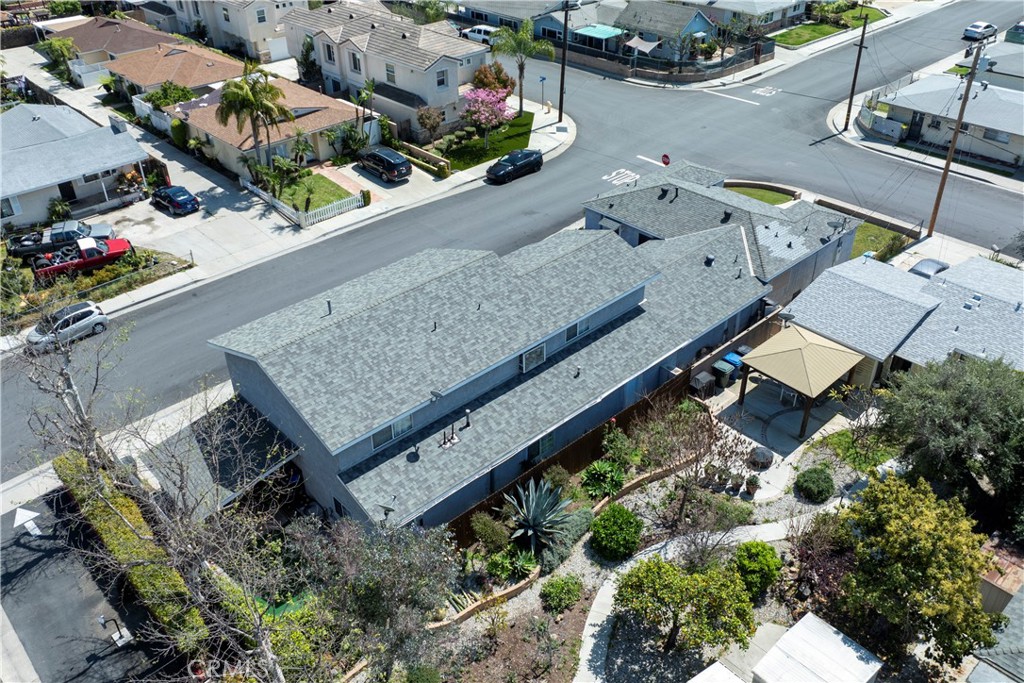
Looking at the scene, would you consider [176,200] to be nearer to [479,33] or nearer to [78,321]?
[78,321]

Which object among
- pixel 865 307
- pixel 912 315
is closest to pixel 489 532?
pixel 865 307

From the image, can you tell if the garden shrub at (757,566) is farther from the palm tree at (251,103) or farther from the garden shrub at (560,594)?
the palm tree at (251,103)

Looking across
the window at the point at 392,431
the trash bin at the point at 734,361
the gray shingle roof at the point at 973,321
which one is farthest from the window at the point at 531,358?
the gray shingle roof at the point at 973,321

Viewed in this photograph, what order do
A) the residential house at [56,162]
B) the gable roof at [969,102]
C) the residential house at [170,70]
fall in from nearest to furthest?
the residential house at [56,162]
the gable roof at [969,102]
the residential house at [170,70]

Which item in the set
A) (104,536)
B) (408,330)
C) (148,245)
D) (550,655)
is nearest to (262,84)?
(148,245)

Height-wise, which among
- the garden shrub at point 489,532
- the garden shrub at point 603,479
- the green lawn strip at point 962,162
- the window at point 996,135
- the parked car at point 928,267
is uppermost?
the window at point 996,135

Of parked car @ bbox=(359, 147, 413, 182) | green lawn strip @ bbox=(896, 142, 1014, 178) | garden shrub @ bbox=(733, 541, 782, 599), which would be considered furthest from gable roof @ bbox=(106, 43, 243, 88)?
garden shrub @ bbox=(733, 541, 782, 599)

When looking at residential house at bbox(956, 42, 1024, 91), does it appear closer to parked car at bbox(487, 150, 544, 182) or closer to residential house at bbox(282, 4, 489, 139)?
parked car at bbox(487, 150, 544, 182)
